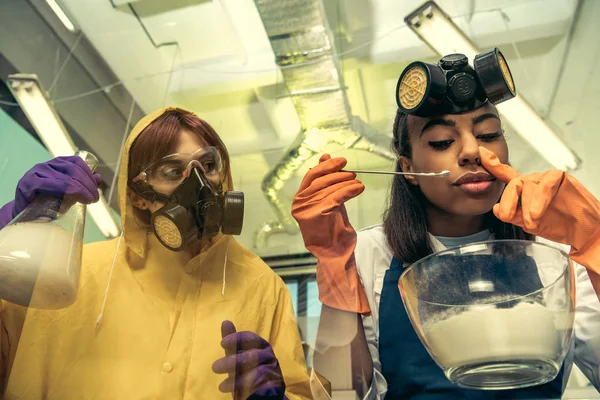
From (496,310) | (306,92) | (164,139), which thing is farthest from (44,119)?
(496,310)

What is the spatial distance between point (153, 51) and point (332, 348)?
1.85m

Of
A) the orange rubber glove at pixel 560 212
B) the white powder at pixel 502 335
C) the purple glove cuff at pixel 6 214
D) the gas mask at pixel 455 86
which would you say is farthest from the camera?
the gas mask at pixel 455 86

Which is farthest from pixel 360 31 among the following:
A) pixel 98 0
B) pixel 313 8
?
pixel 98 0

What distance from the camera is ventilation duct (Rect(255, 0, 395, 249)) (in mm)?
2061

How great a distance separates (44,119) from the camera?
2.08 meters

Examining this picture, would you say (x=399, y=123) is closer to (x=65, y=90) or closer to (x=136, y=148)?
(x=136, y=148)

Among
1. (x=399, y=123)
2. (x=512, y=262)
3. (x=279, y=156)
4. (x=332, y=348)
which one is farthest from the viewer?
(x=279, y=156)

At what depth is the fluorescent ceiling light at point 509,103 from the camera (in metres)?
1.92

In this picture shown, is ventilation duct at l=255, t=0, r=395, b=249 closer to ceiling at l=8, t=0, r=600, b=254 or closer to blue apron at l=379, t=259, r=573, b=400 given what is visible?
ceiling at l=8, t=0, r=600, b=254

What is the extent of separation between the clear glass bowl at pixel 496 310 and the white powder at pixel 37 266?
70cm

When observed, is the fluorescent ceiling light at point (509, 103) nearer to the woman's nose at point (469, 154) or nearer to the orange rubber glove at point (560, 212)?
the woman's nose at point (469, 154)

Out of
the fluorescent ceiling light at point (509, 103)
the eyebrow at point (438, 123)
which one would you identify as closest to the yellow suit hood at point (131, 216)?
the eyebrow at point (438, 123)

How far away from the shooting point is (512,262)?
1.03 m

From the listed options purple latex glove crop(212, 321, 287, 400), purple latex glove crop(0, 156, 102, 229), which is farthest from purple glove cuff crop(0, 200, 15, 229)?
purple latex glove crop(212, 321, 287, 400)
